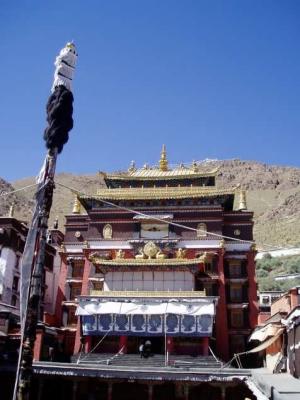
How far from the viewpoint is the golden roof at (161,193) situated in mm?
38906

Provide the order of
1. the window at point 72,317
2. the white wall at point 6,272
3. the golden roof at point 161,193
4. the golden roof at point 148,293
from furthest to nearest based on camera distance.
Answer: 1. the white wall at point 6,272
2. the golden roof at point 161,193
3. the window at point 72,317
4. the golden roof at point 148,293

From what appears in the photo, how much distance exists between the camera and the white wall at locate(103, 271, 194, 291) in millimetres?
35500

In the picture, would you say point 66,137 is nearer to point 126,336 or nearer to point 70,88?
point 70,88

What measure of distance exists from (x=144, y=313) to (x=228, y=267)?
8.89 meters

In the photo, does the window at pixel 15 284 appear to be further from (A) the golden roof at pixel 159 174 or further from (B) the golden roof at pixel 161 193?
(A) the golden roof at pixel 159 174

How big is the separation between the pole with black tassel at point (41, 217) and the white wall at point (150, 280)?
21085 millimetres

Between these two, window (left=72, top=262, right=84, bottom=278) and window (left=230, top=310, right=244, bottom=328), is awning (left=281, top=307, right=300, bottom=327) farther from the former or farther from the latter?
window (left=72, top=262, right=84, bottom=278)

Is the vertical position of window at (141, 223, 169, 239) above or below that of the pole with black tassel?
above

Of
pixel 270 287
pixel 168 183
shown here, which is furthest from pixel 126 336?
pixel 270 287

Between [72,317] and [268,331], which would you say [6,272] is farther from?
[268,331]

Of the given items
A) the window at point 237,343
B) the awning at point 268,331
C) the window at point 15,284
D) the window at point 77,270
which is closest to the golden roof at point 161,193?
the window at point 77,270

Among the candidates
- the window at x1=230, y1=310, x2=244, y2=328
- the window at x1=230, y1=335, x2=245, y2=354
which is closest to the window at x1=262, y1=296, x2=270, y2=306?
the window at x1=230, y1=310, x2=244, y2=328

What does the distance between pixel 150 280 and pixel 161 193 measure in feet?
26.0

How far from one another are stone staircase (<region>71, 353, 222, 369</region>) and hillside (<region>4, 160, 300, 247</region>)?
250ft
